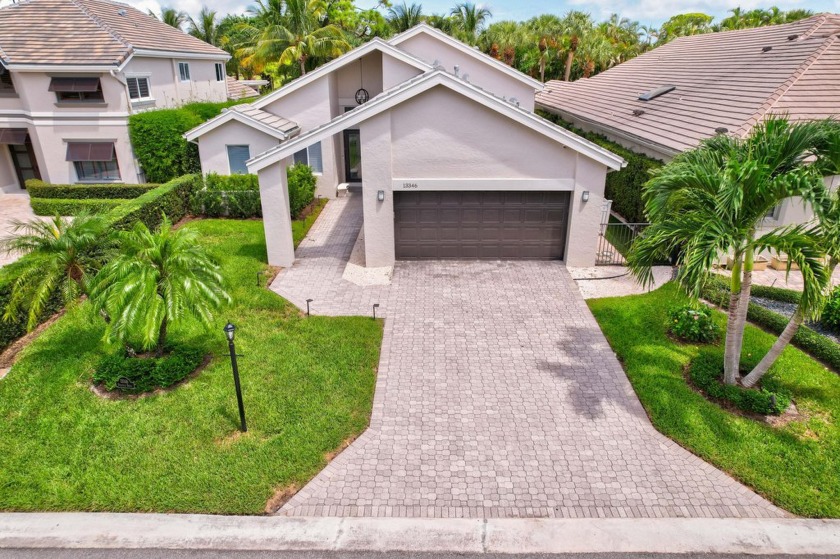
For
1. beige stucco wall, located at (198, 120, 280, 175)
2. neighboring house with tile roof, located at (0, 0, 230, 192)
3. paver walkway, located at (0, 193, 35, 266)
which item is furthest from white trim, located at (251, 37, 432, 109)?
paver walkway, located at (0, 193, 35, 266)

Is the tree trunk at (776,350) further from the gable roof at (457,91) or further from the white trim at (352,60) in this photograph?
the white trim at (352,60)

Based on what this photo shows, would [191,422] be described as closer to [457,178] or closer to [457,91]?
[457,178]

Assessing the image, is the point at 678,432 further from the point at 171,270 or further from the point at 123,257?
the point at 123,257

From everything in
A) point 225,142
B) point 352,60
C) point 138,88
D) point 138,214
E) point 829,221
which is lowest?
point 138,214

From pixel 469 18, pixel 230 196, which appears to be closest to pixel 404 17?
pixel 469 18

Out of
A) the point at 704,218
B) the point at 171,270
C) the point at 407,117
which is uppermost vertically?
the point at 407,117

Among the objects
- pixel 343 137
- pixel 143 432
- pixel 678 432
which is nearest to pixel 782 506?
pixel 678 432
